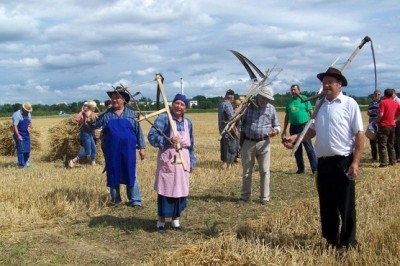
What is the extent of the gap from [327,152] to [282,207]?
3.13 metres

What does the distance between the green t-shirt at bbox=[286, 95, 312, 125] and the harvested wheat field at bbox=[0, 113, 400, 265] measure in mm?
1421

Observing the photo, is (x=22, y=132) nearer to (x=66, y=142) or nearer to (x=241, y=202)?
(x=66, y=142)

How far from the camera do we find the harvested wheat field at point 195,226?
5.84 m

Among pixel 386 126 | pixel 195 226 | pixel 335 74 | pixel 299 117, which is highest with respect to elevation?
pixel 335 74

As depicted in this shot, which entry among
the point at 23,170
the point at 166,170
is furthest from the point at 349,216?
the point at 23,170

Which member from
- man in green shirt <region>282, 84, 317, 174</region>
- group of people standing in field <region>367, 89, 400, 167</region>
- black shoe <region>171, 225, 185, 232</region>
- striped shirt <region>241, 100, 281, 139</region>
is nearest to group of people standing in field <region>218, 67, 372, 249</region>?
black shoe <region>171, 225, 185, 232</region>

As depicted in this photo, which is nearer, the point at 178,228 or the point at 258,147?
the point at 178,228

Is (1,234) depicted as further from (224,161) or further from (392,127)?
(392,127)

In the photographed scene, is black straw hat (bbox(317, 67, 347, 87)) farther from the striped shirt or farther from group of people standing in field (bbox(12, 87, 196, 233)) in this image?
the striped shirt

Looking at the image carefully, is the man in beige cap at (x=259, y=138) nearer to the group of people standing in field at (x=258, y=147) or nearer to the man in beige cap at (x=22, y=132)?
the group of people standing in field at (x=258, y=147)

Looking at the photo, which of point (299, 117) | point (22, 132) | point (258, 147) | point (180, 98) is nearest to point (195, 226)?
point (180, 98)

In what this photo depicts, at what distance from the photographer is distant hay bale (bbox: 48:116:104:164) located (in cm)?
1580

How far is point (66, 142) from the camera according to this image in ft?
52.5

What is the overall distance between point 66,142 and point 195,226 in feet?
30.2
